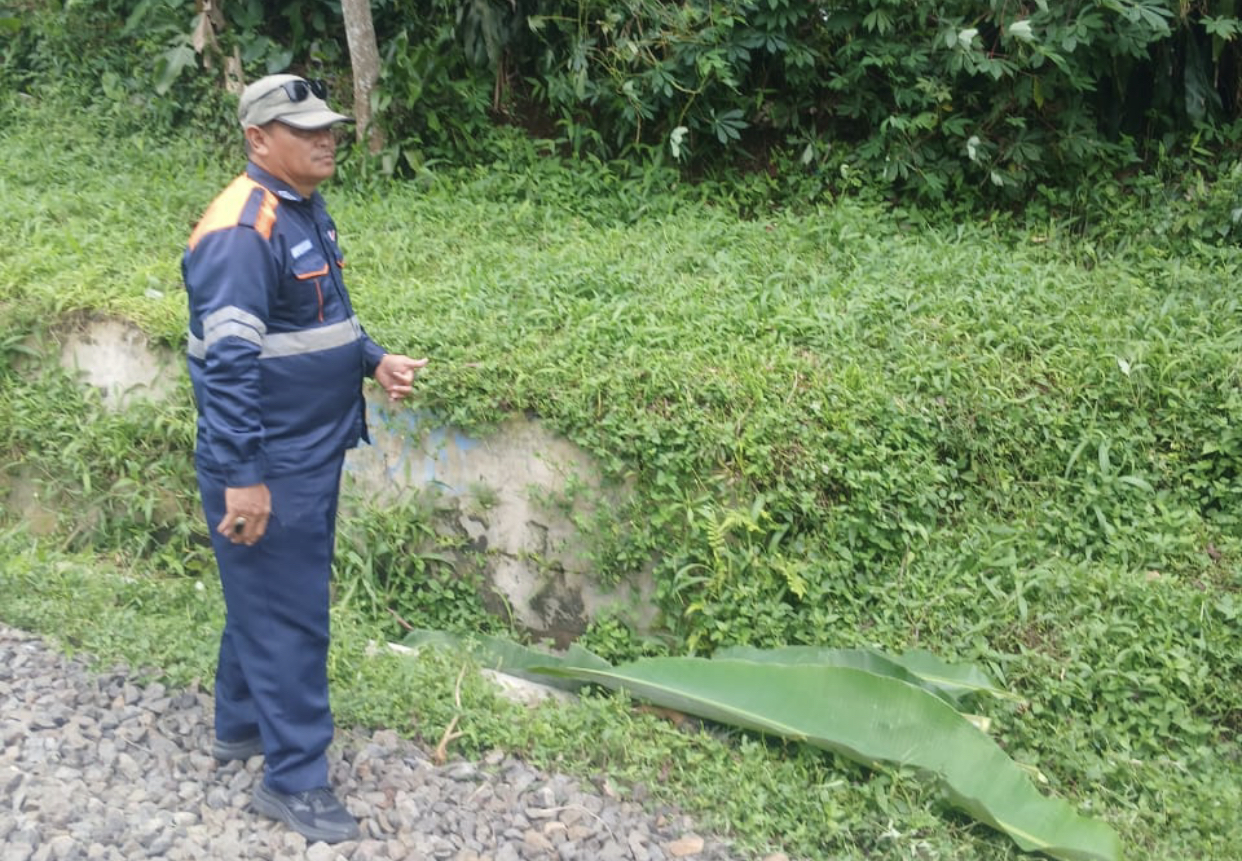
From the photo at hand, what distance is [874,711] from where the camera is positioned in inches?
143

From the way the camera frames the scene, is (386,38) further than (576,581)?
Yes

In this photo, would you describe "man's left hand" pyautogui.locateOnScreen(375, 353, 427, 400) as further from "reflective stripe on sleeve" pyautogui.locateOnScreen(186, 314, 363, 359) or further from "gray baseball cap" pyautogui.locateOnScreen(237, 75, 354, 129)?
"gray baseball cap" pyautogui.locateOnScreen(237, 75, 354, 129)

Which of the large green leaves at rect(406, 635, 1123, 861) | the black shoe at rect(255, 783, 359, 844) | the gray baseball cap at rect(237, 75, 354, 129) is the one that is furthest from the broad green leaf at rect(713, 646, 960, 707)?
Answer: the gray baseball cap at rect(237, 75, 354, 129)

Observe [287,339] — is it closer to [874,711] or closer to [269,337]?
[269,337]

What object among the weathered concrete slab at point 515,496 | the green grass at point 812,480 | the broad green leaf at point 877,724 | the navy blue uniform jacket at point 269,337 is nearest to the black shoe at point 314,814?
the green grass at point 812,480

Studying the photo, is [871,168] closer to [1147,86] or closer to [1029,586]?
[1147,86]

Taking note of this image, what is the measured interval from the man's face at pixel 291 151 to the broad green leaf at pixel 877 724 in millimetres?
1867

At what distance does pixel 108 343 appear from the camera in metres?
5.57

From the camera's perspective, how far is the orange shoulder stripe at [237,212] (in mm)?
3043

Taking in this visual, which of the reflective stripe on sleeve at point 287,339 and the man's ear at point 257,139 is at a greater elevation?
the man's ear at point 257,139

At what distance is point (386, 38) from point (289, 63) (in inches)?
25.7

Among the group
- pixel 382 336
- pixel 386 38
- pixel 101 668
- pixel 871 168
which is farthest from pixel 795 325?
pixel 386 38

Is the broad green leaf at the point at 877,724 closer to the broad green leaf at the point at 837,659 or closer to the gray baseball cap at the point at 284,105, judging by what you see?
the broad green leaf at the point at 837,659

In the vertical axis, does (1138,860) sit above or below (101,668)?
below
